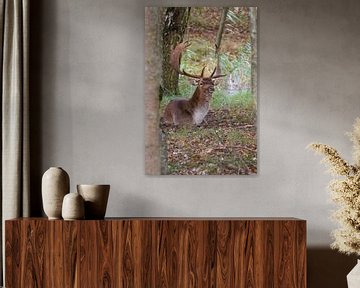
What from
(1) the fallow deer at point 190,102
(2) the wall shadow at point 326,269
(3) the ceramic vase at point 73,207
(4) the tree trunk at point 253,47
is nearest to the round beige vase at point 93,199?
(3) the ceramic vase at point 73,207

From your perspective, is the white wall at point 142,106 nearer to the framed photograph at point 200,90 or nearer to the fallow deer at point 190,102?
the framed photograph at point 200,90

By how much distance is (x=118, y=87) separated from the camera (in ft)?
14.1

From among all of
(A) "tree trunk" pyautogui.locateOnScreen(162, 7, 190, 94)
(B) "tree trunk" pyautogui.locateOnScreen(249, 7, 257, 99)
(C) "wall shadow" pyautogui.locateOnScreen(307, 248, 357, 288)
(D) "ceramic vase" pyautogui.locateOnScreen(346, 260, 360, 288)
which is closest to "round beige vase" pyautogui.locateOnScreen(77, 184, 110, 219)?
(A) "tree trunk" pyautogui.locateOnScreen(162, 7, 190, 94)

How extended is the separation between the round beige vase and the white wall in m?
0.40

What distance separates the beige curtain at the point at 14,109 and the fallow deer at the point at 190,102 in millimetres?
920

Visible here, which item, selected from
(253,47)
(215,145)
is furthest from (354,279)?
(253,47)

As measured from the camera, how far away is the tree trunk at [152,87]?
169 inches

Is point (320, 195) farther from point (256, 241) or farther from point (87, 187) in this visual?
point (87, 187)

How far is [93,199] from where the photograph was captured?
3.87m

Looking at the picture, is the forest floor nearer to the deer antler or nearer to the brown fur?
the brown fur

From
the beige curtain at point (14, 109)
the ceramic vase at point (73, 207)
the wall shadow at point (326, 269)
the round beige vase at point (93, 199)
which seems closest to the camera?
the ceramic vase at point (73, 207)

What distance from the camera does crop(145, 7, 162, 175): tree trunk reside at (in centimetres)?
428

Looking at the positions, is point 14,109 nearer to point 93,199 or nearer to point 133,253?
point 93,199

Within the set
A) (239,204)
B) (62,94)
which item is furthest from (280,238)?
(62,94)
